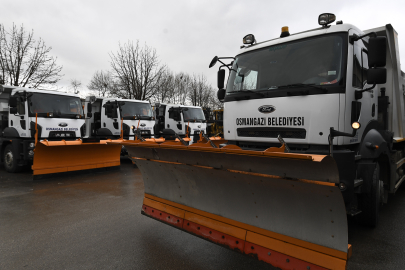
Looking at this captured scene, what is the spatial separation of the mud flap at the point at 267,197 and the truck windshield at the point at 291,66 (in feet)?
4.78

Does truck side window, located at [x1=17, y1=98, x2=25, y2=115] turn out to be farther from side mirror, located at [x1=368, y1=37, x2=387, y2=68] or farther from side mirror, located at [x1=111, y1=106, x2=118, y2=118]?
side mirror, located at [x1=368, y1=37, x2=387, y2=68]

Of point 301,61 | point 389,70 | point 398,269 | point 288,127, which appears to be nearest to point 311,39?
point 301,61

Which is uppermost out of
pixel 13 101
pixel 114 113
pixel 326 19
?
pixel 326 19

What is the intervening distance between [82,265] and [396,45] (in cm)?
570

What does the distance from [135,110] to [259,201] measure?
9.73 metres

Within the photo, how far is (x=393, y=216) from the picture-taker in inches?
176

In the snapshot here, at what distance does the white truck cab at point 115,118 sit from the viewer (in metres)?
10.8

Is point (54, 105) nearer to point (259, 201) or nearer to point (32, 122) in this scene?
point (32, 122)

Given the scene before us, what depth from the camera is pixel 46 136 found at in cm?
789

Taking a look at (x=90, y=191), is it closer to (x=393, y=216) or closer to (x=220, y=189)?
(x=220, y=189)

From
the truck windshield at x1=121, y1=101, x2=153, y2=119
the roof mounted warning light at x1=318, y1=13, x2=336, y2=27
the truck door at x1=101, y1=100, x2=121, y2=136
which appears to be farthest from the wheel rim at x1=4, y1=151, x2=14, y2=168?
the roof mounted warning light at x1=318, y1=13, x2=336, y2=27

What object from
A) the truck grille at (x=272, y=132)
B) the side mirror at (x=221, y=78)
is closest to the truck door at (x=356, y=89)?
the truck grille at (x=272, y=132)

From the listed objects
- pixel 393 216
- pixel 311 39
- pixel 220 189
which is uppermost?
pixel 311 39

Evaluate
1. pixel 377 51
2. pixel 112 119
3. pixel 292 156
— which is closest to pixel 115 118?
pixel 112 119
